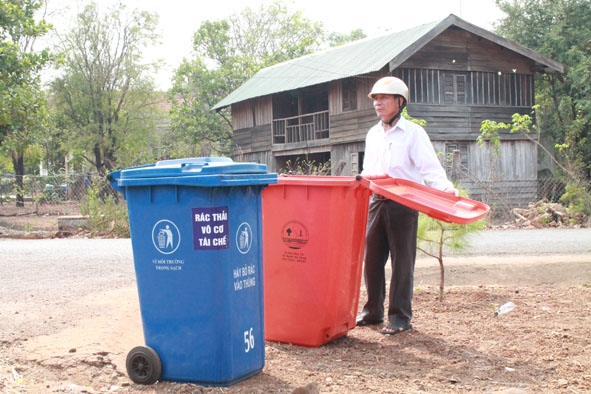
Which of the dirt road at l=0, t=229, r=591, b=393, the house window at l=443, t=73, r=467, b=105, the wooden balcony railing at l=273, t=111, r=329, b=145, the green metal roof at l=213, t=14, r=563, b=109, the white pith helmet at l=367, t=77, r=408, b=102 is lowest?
the dirt road at l=0, t=229, r=591, b=393

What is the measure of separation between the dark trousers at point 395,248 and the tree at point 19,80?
1459 centimetres

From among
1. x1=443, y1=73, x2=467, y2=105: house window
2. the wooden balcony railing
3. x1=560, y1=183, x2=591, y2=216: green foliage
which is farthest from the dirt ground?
the wooden balcony railing

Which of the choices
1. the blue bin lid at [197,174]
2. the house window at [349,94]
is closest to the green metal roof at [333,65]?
the house window at [349,94]

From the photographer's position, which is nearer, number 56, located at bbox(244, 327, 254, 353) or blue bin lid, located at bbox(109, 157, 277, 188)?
blue bin lid, located at bbox(109, 157, 277, 188)

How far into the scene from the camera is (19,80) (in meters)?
18.5

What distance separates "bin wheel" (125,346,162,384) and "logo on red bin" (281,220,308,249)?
1.27 m

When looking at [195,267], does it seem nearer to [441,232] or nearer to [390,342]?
[390,342]

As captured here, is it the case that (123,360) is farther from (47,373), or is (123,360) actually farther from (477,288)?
(477,288)

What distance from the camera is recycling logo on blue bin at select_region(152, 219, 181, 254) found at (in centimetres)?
369

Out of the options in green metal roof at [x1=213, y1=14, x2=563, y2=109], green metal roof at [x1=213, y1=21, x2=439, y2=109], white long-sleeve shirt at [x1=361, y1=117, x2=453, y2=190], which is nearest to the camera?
white long-sleeve shirt at [x1=361, y1=117, x2=453, y2=190]

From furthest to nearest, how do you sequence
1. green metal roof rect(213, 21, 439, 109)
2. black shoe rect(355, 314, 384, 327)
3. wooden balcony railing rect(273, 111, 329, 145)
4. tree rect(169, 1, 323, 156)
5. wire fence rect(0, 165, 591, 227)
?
1. tree rect(169, 1, 323, 156)
2. wooden balcony railing rect(273, 111, 329, 145)
3. green metal roof rect(213, 21, 439, 109)
4. wire fence rect(0, 165, 591, 227)
5. black shoe rect(355, 314, 384, 327)

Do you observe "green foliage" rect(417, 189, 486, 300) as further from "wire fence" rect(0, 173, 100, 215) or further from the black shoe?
"wire fence" rect(0, 173, 100, 215)

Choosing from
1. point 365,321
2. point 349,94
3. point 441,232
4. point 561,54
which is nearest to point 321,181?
point 365,321

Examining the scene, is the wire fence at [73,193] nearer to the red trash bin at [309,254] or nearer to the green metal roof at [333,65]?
the green metal roof at [333,65]
